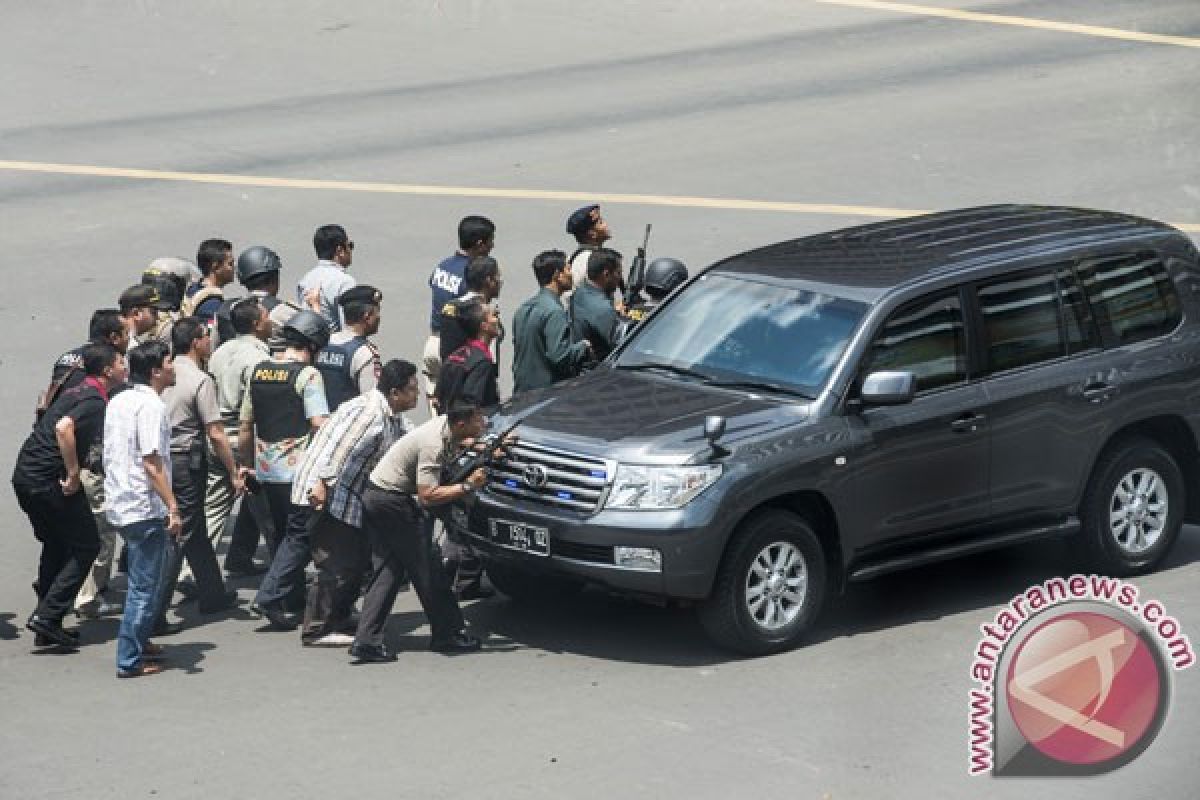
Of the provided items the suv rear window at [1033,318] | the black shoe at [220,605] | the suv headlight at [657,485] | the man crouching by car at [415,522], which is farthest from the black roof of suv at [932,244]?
the black shoe at [220,605]

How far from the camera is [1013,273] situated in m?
12.2

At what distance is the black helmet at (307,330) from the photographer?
12242mm

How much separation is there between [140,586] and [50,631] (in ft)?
2.45

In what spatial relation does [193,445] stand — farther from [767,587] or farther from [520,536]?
[767,587]

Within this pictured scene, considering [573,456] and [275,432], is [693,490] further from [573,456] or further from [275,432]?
[275,432]

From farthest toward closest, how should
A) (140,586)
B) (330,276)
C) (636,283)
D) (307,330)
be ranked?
(636,283) → (330,276) → (307,330) → (140,586)

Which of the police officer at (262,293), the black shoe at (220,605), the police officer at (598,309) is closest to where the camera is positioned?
the black shoe at (220,605)

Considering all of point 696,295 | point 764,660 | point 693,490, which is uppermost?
point 696,295

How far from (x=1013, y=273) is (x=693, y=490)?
Answer: 2507mm

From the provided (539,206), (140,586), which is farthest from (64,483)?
(539,206)

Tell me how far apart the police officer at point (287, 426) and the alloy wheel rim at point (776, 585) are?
2.57 metres

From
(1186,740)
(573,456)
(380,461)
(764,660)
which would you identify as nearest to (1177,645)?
(1186,740)

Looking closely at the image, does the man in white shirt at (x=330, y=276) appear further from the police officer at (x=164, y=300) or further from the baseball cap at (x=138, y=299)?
the baseball cap at (x=138, y=299)

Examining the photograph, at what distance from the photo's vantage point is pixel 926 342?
39.0 feet
